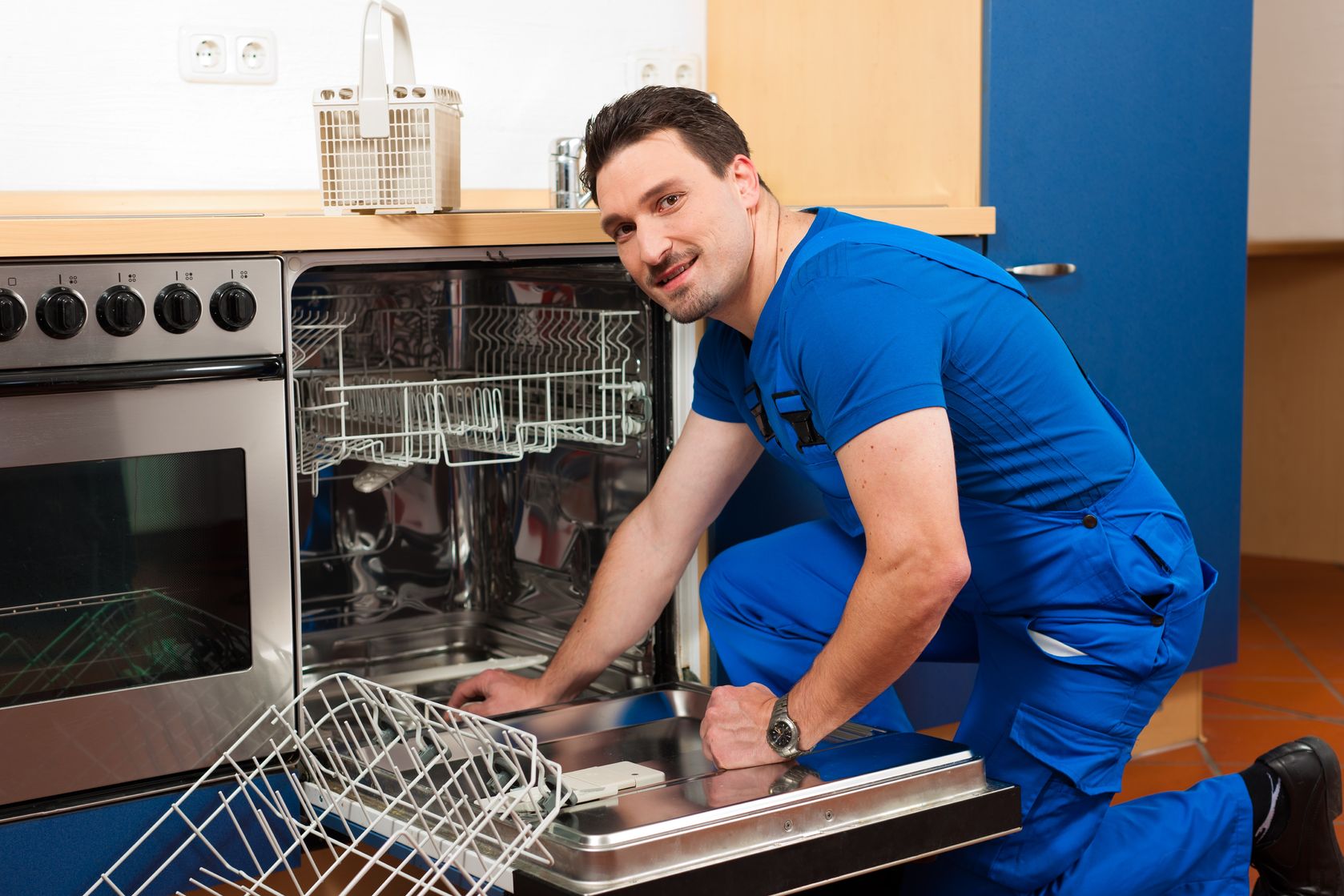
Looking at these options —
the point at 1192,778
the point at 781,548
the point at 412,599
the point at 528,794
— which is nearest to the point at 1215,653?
the point at 1192,778

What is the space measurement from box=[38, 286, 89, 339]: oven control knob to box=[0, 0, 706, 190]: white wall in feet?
2.58

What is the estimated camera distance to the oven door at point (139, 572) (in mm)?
1479

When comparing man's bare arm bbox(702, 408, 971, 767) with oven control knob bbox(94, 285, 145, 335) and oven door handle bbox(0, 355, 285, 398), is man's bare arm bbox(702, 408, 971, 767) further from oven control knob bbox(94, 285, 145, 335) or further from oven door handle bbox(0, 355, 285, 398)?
oven control knob bbox(94, 285, 145, 335)

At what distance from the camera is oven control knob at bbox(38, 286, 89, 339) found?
143 centimetres

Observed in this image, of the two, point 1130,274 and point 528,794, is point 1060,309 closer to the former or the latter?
point 1130,274

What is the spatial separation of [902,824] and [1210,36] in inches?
62.3

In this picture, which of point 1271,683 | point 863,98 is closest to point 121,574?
point 863,98

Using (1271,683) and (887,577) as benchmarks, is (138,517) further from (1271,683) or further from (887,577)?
(1271,683)

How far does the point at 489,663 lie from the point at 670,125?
1.00 metres

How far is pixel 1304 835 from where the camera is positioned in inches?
69.7

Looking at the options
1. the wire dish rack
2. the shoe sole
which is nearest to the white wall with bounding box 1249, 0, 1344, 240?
the shoe sole

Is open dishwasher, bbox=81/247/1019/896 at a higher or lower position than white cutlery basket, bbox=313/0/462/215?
lower

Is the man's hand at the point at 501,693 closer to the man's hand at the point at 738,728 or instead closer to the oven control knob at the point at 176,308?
the man's hand at the point at 738,728

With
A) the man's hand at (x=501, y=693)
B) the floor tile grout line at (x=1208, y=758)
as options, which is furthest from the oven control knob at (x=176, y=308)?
the floor tile grout line at (x=1208, y=758)
